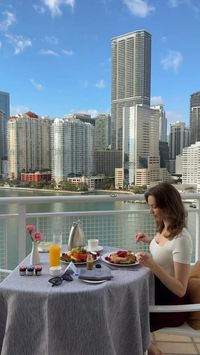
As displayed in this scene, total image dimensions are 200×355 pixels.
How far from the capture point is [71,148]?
24.5 feet

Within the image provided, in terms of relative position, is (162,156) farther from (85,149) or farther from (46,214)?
(46,214)

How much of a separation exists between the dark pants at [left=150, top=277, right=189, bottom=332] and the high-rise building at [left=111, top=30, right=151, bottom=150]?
25.5 feet

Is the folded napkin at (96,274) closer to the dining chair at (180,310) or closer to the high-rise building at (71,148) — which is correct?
the dining chair at (180,310)

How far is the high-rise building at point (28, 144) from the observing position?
697 cm

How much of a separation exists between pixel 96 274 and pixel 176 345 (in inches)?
48.8

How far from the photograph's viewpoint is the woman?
5.50 feet

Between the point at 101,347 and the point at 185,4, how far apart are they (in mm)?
12878

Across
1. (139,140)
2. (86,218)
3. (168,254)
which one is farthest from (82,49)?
(168,254)

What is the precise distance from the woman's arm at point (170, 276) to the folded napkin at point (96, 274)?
18 cm

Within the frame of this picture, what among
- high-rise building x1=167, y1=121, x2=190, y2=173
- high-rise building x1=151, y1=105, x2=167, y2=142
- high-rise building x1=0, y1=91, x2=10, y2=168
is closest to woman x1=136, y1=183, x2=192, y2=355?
high-rise building x1=167, y1=121, x2=190, y2=173

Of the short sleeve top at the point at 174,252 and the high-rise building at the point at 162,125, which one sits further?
the high-rise building at the point at 162,125

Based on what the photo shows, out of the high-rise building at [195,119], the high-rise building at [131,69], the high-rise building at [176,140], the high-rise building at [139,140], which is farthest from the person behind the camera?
the high-rise building at [131,69]

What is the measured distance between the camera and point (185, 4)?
11.8 metres

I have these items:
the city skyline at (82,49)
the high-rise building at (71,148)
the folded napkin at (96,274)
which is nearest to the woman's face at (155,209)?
the folded napkin at (96,274)
